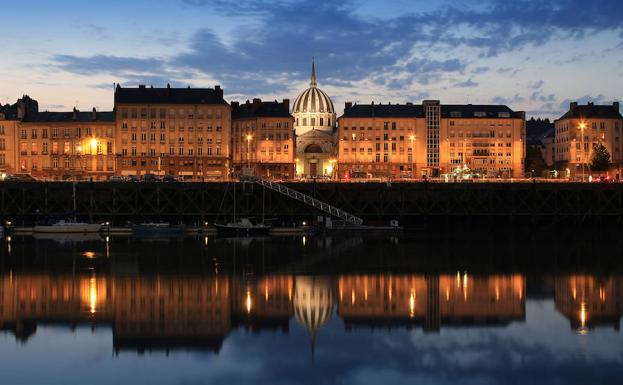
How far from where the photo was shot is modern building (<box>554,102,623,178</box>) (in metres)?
154

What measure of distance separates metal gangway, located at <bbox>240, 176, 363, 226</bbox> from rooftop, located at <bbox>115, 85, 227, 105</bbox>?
4957 cm

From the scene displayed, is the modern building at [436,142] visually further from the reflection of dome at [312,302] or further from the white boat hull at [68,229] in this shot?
the reflection of dome at [312,302]

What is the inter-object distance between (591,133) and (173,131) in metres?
77.0

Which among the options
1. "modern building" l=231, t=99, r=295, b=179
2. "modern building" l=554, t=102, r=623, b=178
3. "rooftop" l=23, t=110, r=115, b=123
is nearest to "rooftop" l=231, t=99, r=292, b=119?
"modern building" l=231, t=99, r=295, b=179

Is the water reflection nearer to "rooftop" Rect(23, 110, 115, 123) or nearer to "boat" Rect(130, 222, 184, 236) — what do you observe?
"boat" Rect(130, 222, 184, 236)

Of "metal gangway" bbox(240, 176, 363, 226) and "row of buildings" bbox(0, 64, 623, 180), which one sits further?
"row of buildings" bbox(0, 64, 623, 180)

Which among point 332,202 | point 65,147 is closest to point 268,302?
point 332,202

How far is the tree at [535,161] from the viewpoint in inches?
6135

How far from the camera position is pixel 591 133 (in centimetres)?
15412

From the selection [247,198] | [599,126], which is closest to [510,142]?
[599,126]

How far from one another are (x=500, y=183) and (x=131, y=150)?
66.3m

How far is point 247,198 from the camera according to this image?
3637 inches

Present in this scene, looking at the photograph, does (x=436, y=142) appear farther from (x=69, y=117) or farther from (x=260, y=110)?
(x=69, y=117)

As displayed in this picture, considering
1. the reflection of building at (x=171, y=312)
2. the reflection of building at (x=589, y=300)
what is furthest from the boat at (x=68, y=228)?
the reflection of building at (x=589, y=300)
